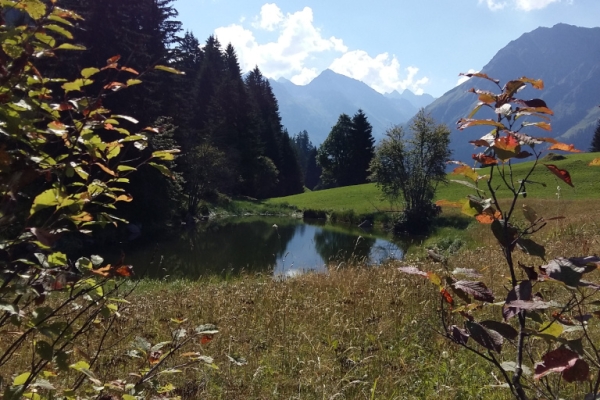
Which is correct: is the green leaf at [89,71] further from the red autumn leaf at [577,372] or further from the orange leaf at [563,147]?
the red autumn leaf at [577,372]

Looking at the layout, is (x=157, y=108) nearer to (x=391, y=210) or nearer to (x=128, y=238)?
(x=128, y=238)

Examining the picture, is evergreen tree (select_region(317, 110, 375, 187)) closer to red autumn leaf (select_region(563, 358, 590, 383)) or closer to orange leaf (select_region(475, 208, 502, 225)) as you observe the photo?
orange leaf (select_region(475, 208, 502, 225))

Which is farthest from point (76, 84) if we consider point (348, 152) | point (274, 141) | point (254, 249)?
point (348, 152)

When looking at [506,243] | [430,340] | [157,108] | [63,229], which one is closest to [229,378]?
[430,340]

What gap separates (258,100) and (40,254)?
58.9m

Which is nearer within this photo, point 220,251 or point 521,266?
point 521,266

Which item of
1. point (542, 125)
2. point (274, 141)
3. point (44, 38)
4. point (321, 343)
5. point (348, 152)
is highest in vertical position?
point (274, 141)

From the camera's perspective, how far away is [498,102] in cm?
132

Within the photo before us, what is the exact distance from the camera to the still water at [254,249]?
41.5ft

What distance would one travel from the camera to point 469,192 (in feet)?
110

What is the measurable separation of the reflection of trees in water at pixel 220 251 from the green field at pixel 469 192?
8.44 m

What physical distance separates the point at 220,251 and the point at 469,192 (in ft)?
73.7

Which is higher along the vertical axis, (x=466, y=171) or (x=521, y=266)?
(x=466, y=171)

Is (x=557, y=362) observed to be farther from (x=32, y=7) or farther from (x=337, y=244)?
(x=337, y=244)
